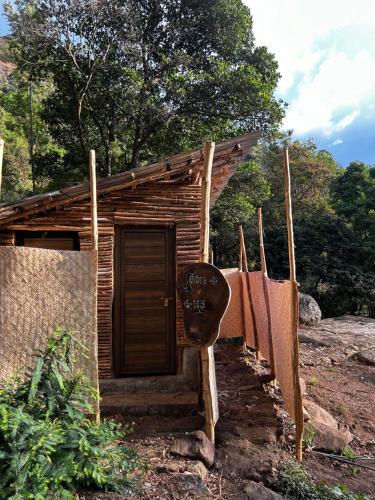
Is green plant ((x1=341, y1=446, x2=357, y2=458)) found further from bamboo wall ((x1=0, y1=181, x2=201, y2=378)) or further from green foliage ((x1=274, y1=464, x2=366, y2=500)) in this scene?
bamboo wall ((x1=0, y1=181, x2=201, y2=378))

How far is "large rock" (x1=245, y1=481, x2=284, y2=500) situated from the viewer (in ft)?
9.67

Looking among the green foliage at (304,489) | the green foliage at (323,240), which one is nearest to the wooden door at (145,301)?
the green foliage at (304,489)

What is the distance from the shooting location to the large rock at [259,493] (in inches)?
116

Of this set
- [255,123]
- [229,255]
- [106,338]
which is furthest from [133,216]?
[229,255]

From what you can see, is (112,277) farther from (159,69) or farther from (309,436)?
(159,69)

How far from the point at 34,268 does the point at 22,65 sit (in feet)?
35.3

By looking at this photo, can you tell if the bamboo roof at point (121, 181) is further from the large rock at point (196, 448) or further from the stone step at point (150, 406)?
the large rock at point (196, 448)

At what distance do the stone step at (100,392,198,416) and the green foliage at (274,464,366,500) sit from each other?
1.34 m

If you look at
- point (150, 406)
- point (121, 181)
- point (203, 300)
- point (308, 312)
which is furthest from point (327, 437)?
point (308, 312)

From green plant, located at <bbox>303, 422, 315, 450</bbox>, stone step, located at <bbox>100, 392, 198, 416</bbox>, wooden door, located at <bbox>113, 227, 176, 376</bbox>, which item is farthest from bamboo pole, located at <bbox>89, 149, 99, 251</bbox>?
green plant, located at <bbox>303, 422, 315, 450</bbox>

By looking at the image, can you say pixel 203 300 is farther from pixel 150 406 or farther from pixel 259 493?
pixel 150 406

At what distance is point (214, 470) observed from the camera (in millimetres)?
3379

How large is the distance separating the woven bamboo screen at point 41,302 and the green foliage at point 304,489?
5.53 ft

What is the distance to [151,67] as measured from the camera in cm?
1266
